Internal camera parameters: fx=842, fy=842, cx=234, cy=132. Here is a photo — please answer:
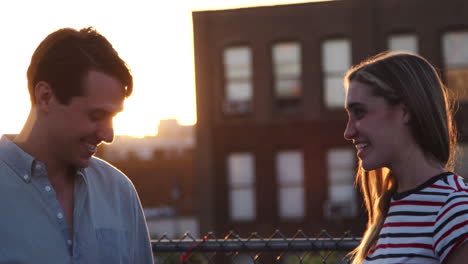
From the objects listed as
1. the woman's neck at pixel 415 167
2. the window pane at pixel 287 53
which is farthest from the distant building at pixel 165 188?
the woman's neck at pixel 415 167

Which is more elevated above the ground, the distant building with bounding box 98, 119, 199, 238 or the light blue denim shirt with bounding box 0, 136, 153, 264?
the light blue denim shirt with bounding box 0, 136, 153, 264

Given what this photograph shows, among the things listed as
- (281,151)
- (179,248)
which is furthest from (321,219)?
(179,248)

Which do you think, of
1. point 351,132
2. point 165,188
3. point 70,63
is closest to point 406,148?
point 351,132

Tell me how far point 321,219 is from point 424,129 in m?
26.8

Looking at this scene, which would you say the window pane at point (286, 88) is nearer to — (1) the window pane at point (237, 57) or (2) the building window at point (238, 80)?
(2) the building window at point (238, 80)

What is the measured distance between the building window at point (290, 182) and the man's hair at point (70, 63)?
87.2 feet

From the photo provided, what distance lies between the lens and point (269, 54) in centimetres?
3033

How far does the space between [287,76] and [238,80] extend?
1812 mm

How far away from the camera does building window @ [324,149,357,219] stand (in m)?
29.7

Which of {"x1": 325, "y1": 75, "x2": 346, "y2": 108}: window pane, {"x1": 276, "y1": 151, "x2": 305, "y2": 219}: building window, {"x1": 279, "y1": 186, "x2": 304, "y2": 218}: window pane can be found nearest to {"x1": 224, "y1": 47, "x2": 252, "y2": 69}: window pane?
{"x1": 325, "y1": 75, "x2": 346, "y2": 108}: window pane

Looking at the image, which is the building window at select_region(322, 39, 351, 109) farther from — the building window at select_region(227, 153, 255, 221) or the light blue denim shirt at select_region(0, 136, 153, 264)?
the light blue denim shirt at select_region(0, 136, 153, 264)

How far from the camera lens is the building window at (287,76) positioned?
99.0 ft

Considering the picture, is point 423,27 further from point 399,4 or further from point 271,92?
point 271,92

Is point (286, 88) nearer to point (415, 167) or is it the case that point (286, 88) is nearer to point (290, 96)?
point (290, 96)
